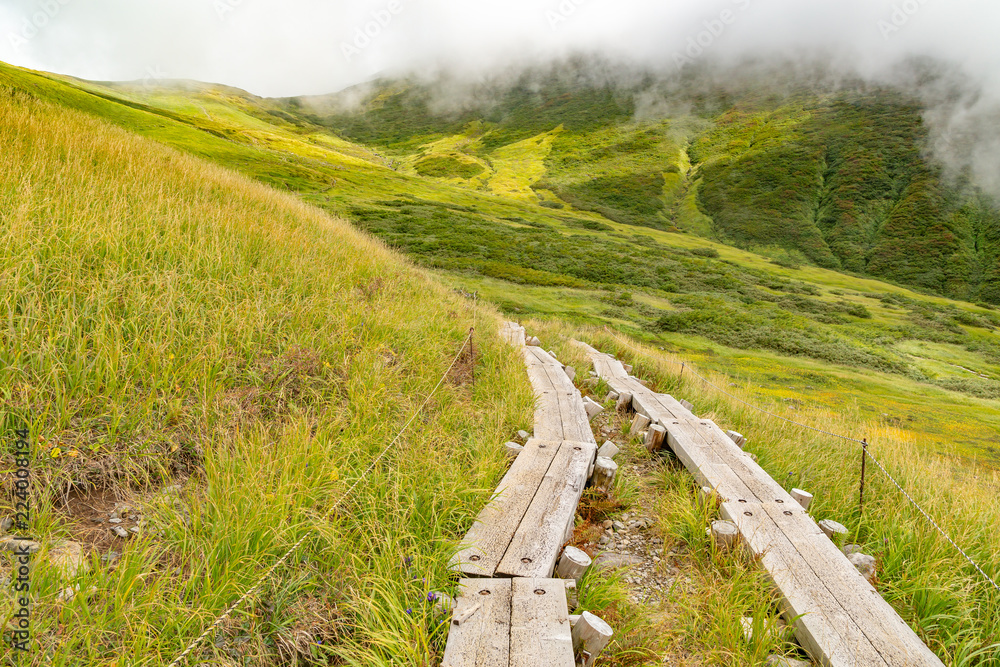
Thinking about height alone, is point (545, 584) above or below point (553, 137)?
below

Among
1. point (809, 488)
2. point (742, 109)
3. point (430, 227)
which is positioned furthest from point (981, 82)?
point (809, 488)

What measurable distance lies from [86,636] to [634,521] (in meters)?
4.32

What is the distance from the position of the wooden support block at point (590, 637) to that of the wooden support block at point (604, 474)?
2313 millimetres

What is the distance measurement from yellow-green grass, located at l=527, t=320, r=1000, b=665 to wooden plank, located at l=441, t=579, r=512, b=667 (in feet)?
4.77

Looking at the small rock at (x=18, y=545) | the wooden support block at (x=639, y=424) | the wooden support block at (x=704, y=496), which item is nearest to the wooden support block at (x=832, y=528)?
the wooden support block at (x=704, y=496)

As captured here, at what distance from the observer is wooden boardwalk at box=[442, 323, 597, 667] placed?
8.38 ft

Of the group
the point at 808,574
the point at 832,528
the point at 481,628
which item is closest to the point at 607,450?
the point at 832,528

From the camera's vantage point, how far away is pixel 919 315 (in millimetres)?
50938

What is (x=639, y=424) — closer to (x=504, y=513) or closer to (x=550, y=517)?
(x=550, y=517)

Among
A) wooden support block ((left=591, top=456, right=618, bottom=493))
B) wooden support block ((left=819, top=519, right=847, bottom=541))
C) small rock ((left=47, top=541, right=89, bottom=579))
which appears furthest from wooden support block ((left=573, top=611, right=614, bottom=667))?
wooden support block ((left=819, top=519, right=847, bottom=541))

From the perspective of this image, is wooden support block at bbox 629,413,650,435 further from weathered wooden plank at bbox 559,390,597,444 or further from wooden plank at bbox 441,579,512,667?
wooden plank at bbox 441,579,512,667

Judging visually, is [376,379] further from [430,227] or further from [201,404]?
[430,227]

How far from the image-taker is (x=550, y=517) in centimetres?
384

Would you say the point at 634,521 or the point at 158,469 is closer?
the point at 158,469
